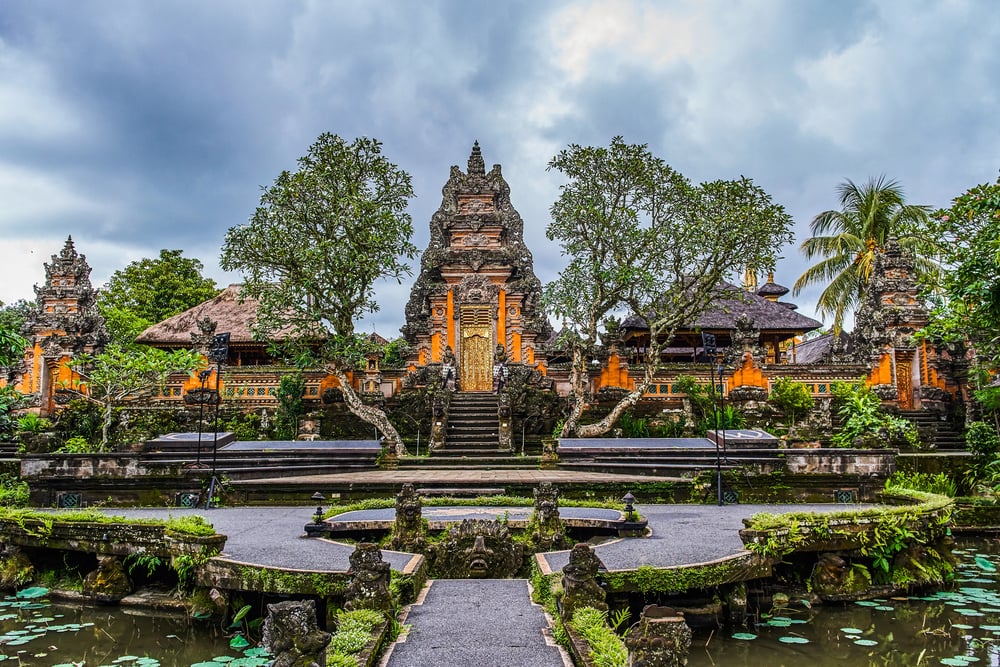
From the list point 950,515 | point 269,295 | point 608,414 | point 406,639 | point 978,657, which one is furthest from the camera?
point 608,414

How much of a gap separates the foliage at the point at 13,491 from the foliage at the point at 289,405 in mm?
5660

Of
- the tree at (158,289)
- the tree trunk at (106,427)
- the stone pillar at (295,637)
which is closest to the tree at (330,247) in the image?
the tree trunk at (106,427)

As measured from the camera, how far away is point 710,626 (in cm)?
605

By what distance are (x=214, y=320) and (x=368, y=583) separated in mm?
23201

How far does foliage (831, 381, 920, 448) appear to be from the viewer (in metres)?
13.8

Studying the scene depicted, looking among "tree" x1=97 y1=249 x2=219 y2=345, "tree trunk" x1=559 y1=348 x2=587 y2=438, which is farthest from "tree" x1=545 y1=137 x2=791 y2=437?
"tree" x1=97 y1=249 x2=219 y2=345

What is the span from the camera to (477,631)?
4934mm

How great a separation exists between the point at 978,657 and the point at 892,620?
3.28ft

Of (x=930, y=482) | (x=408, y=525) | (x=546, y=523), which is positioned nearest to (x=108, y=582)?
(x=408, y=525)

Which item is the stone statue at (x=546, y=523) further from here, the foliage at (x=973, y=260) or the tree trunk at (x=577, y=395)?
the tree trunk at (x=577, y=395)

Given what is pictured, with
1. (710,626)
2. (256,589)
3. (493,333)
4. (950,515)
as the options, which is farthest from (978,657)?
A: (493,333)

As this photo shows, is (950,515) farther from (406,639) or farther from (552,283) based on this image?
(552,283)

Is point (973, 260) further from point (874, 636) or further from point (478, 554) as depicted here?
point (478, 554)

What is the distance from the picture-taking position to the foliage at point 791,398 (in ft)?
58.3
